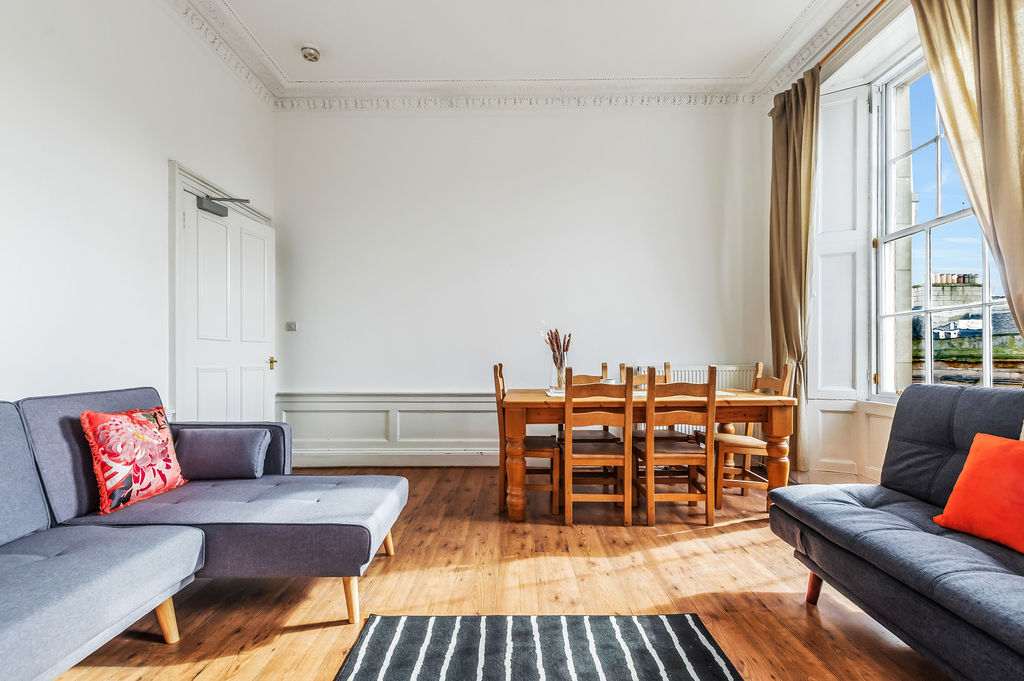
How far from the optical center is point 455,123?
454 cm

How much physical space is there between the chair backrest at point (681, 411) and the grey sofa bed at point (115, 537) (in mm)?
1449

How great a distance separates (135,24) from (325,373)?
2632 millimetres

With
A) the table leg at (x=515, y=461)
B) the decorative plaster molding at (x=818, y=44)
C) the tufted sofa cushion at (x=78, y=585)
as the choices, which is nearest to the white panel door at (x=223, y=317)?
the tufted sofa cushion at (x=78, y=585)

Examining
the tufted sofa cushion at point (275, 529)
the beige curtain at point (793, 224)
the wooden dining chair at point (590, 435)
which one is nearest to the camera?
the tufted sofa cushion at point (275, 529)

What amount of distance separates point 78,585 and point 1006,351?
4005 millimetres

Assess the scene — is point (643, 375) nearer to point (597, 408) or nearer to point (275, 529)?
point (597, 408)

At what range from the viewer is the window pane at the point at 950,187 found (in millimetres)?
3033

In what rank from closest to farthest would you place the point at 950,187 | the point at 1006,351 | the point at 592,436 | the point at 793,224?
the point at 1006,351, the point at 950,187, the point at 592,436, the point at 793,224

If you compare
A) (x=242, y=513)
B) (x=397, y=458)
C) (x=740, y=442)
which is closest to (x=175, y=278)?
(x=242, y=513)

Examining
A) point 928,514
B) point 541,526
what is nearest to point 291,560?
point 541,526

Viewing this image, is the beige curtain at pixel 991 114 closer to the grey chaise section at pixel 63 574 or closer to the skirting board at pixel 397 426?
the skirting board at pixel 397 426

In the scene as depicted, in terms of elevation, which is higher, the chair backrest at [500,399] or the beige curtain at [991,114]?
the beige curtain at [991,114]

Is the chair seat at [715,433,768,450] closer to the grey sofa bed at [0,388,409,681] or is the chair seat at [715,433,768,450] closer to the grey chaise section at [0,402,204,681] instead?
the grey sofa bed at [0,388,409,681]

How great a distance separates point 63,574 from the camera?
1.37 m
